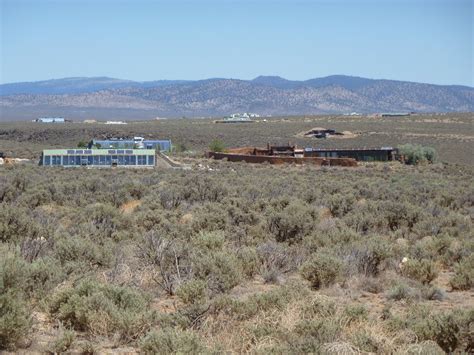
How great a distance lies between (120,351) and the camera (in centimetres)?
745

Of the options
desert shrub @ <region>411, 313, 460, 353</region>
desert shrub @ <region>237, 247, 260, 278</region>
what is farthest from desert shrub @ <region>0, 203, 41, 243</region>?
desert shrub @ <region>411, 313, 460, 353</region>

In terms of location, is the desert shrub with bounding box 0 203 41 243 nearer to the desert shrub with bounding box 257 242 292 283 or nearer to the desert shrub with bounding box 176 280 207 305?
the desert shrub with bounding box 257 242 292 283

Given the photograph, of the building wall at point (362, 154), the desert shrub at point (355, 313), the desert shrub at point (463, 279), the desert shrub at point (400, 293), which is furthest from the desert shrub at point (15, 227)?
the building wall at point (362, 154)

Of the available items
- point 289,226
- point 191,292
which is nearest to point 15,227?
point 191,292

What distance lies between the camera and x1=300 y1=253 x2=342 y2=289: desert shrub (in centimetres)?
1112

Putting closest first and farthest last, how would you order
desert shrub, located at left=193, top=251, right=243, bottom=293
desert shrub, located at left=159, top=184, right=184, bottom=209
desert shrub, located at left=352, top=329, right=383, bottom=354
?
desert shrub, located at left=352, top=329, right=383, bottom=354, desert shrub, located at left=193, top=251, right=243, bottom=293, desert shrub, located at left=159, top=184, right=184, bottom=209

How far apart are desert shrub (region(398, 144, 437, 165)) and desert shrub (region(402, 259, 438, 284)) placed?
2140 inches

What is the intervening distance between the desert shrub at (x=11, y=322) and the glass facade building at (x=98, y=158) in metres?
48.4

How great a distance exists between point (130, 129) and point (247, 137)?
23.0 meters

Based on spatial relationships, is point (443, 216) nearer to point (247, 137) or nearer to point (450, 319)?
point (450, 319)

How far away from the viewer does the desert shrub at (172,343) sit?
6.58 meters

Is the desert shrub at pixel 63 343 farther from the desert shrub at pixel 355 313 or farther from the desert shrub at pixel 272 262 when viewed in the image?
the desert shrub at pixel 272 262

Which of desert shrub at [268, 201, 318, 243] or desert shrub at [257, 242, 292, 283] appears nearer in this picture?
desert shrub at [257, 242, 292, 283]

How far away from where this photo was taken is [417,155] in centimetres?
6531
